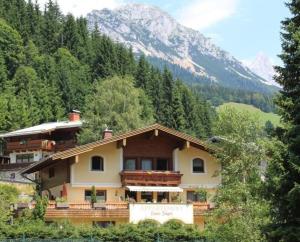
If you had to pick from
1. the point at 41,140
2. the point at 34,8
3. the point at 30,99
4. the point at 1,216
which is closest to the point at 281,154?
the point at 1,216

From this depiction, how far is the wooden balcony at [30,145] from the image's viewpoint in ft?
238

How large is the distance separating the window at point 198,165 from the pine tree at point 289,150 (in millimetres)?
25846

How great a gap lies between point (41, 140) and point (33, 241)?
1753 inches

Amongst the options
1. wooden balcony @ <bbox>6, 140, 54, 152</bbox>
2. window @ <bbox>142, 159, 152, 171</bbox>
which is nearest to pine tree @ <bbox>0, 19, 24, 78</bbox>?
wooden balcony @ <bbox>6, 140, 54, 152</bbox>

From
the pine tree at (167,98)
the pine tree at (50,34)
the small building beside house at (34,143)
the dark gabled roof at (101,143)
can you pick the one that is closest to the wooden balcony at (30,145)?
the small building beside house at (34,143)

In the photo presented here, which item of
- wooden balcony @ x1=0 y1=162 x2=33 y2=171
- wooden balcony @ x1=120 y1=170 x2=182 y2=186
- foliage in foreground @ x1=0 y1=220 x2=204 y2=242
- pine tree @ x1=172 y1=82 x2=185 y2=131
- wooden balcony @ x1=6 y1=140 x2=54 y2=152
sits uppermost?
pine tree @ x1=172 y1=82 x2=185 y2=131

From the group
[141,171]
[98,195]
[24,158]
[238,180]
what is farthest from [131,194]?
[24,158]

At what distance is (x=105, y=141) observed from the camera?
1636 inches

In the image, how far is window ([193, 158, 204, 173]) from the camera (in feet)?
148

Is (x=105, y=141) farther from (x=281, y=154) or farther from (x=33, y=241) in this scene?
(x=281, y=154)

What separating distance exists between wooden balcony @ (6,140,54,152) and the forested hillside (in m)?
11.3

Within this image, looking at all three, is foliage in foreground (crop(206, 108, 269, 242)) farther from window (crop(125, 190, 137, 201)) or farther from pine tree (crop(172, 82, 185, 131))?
pine tree (crop(172, 82, 185, 131))

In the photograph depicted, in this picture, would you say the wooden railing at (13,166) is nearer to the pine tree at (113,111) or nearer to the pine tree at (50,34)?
the pine tree at (113,111)

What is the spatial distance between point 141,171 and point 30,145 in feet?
112
